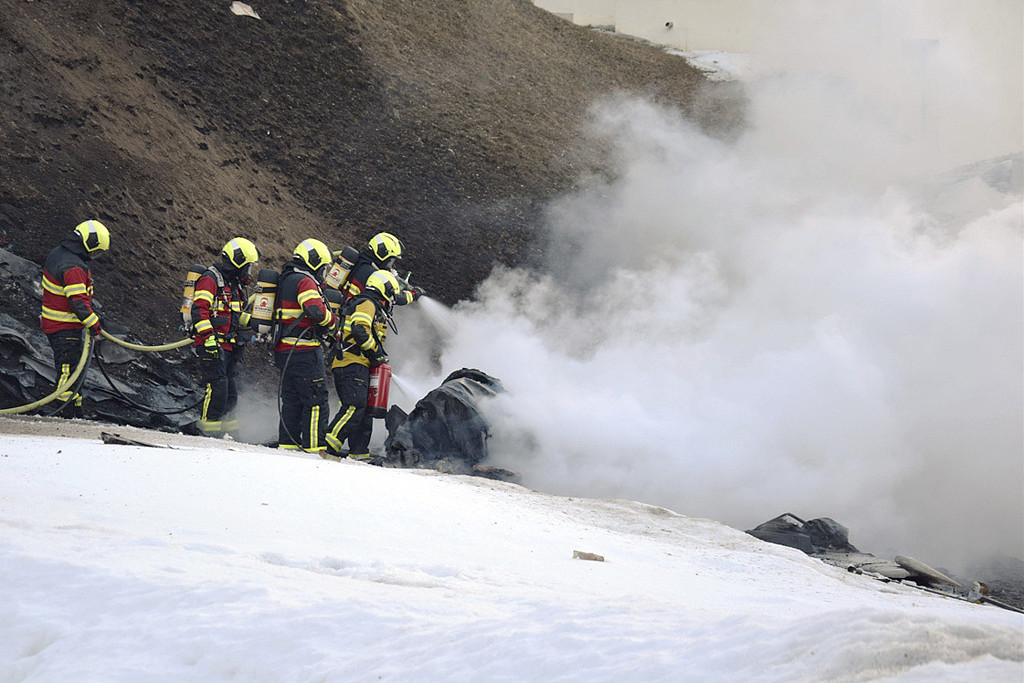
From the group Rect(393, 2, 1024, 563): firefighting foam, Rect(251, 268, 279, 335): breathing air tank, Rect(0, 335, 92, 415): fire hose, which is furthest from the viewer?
Rect(251, 268, 279, 335): breathing air tank

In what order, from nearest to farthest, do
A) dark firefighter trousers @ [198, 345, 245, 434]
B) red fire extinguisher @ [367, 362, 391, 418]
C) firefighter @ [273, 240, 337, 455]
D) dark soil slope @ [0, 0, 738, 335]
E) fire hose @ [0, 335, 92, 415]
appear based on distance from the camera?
fire hose @ [0, 335, 92, 415] → firefighter @ [273, 240, 337, 455] → red fire extinguisher @ [367, 362, 391, 418] → dark firefighter trousers @ [198, 345, 245, 434] → dark soil slope @ [0, 0, 738, 335]

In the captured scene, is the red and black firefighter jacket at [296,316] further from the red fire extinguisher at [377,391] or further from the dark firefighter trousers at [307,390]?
the red fire extinguisher at [377,391]

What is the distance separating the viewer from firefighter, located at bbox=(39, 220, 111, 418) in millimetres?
7840

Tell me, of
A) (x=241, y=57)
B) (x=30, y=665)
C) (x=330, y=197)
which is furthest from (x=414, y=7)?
(x=30, y=665)

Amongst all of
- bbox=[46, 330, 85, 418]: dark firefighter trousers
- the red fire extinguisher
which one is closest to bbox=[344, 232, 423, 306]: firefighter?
the red fire extinguisher

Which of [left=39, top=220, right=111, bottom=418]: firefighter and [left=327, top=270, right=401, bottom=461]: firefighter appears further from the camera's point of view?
[left=327, top=270, right=401, bottom=461]: firefighter

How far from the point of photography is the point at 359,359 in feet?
26.7

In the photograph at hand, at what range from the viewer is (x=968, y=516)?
732cm

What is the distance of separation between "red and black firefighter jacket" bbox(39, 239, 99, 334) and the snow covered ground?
154 inches

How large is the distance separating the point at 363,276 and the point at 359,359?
986 mm

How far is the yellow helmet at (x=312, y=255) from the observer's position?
7.96 metres

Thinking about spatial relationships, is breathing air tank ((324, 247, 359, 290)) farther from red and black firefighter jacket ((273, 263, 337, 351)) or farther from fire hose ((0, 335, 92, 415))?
fire hose ((0, 335, 92, 415))

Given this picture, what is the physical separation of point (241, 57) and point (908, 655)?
583 inches

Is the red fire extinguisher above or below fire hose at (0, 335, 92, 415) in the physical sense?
above
